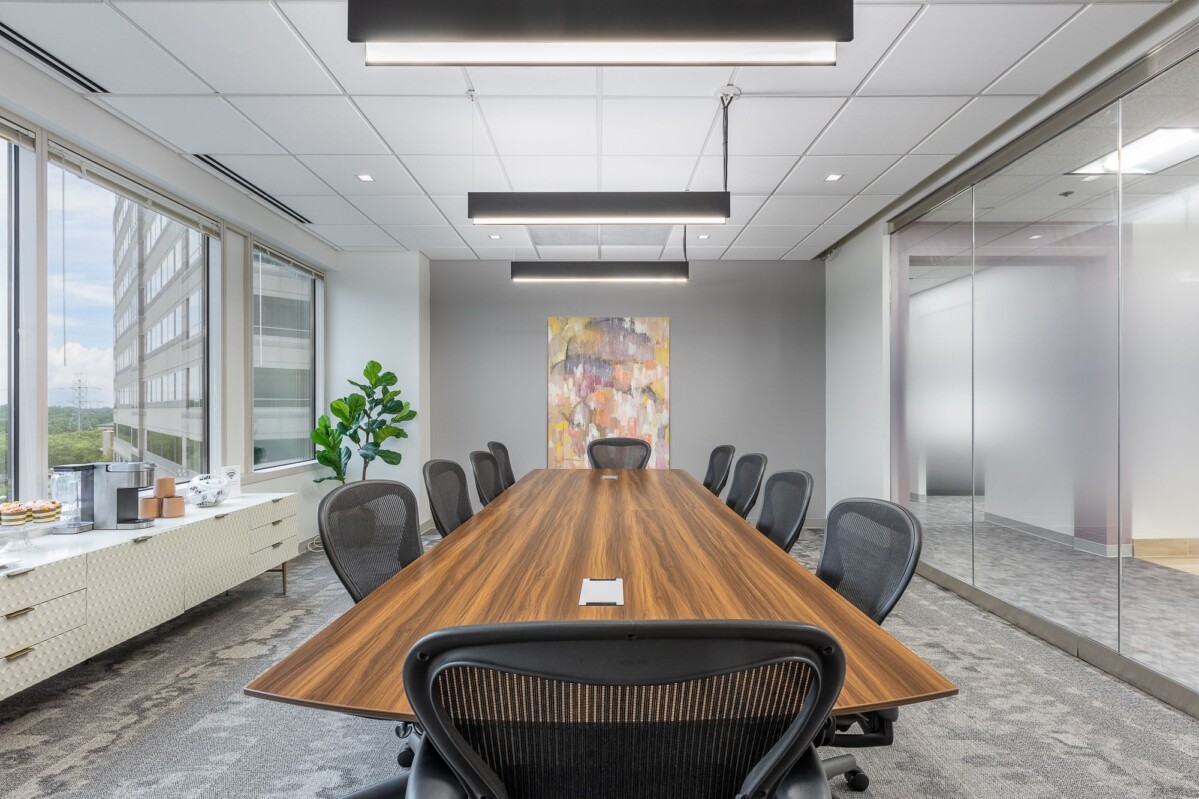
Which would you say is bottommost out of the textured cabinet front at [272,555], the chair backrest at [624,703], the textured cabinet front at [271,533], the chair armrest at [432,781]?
the textured cabinet front at [272,555]

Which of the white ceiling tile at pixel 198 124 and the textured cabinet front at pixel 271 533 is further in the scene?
the textured cabinet front at pixel 271 533

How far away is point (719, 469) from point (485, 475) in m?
1.85

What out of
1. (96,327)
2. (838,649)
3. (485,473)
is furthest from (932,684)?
(96,327)

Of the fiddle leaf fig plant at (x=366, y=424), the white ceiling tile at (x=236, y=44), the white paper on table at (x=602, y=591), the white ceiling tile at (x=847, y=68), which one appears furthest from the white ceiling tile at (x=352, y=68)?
the fiddle leaf fig plant at (x=366, y=424)

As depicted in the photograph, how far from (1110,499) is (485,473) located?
10.8 feet

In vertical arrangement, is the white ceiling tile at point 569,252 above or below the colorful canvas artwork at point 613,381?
A: above

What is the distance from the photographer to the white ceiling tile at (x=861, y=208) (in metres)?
4.75

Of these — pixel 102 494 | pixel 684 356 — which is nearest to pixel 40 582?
pixel 102 494

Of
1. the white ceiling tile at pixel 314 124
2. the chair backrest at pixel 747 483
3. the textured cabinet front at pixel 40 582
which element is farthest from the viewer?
the chair backrest at pixel 747 483

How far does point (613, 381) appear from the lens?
6.94 metres

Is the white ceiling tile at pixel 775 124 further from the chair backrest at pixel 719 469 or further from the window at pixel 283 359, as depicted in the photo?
the window at pixel 283 359

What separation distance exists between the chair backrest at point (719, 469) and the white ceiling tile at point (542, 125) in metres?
2.38

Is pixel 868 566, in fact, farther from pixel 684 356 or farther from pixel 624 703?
pixel 684 356

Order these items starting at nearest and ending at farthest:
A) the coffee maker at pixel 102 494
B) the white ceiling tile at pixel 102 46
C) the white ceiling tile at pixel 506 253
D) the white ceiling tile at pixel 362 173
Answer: the white ceiling tile at pixel 102 46 < the coffee maker at pixel 102 494 < the white ceiling tile at pixel 362 173 < the white ceiling tile at pixel 506 253
